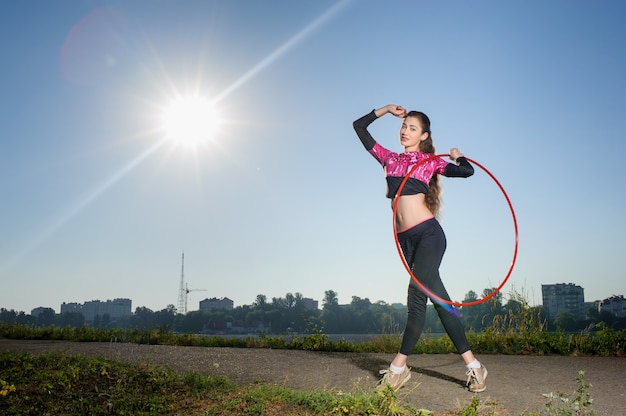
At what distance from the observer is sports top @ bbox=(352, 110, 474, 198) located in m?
5.74

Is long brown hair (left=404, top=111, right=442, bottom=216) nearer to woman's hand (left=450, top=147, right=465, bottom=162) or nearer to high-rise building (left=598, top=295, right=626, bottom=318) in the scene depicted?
woman's hand (left=450, top=147, right=465, bottom=162)

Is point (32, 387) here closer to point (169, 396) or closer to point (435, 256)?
point (169, 396)

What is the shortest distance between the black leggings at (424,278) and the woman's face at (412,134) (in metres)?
0.82

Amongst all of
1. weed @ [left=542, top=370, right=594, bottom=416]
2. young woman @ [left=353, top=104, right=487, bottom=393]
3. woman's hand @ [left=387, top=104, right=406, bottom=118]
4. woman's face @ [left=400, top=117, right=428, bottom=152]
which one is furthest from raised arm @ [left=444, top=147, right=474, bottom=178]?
weed @ [left=542, top=370, right=594, bottom=416]

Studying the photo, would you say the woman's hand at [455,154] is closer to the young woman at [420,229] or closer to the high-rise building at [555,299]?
the young woman at [420,229]

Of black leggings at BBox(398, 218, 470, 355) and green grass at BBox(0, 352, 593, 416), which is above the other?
black leggings at BBox(398, 218, 470, 355)

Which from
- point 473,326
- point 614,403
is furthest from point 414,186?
point 473,326

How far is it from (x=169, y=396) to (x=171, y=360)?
273cm

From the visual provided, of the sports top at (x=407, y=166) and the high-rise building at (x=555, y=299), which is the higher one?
the sports top at (x=407, y=166)

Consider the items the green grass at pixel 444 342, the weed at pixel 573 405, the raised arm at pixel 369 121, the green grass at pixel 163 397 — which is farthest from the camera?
the green grass at pixel 444 342

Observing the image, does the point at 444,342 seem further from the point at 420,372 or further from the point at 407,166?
the point at 407,166

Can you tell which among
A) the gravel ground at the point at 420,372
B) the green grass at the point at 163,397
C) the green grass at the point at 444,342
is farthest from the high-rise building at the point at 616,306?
the green grass at the point at 163,397

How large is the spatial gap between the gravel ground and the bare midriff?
1570 millimetres

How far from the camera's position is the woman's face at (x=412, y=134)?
593cm
